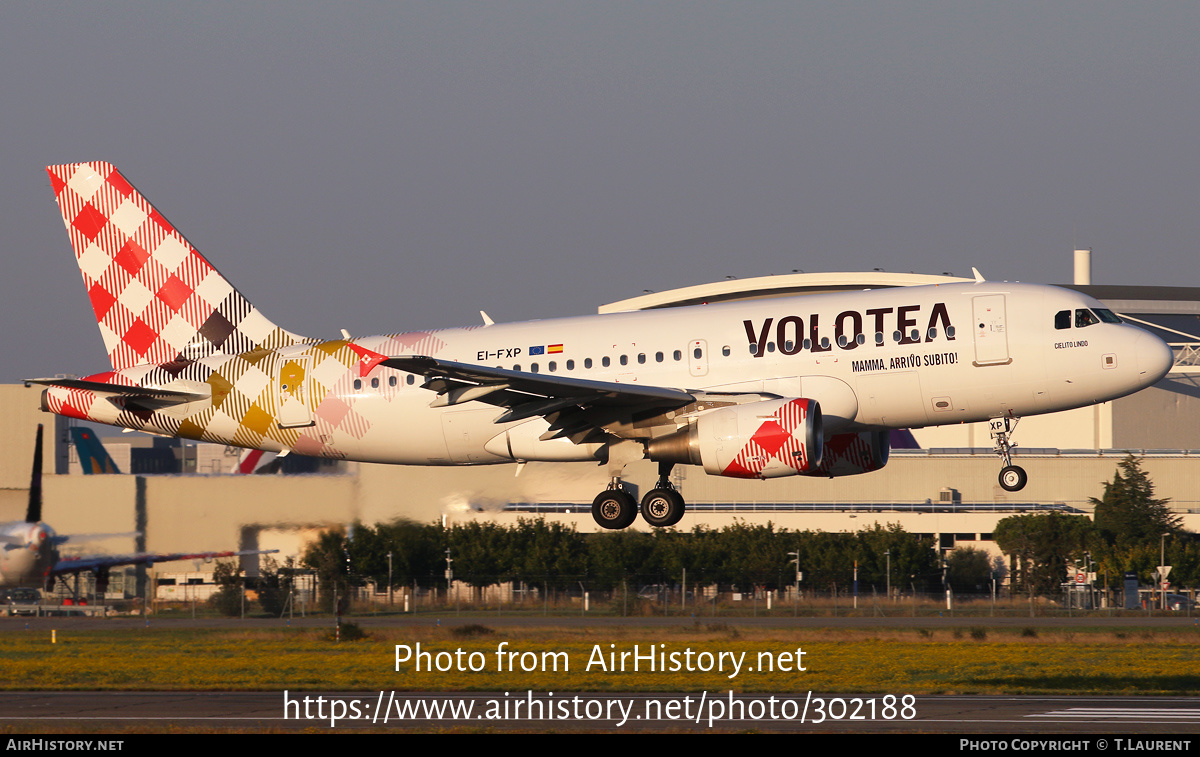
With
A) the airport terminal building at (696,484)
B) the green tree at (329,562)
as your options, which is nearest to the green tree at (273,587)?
the green tree at (329,562)

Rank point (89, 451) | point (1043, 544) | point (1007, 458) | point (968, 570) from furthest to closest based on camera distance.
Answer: point (1043, 544) < point (968, 570) < point (89, 451) < point (1007, 458)

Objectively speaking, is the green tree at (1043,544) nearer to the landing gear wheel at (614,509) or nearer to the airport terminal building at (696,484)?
the airport terminal building at (696,484)

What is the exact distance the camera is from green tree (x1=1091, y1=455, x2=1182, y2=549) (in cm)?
6894

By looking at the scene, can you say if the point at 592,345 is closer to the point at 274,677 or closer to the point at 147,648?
the point at 274,677

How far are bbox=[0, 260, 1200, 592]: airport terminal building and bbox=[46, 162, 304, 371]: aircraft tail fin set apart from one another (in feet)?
24.3

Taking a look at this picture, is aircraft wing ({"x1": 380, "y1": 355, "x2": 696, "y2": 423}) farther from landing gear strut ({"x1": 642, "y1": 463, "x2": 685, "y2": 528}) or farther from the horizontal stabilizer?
the horizontal stabilizer

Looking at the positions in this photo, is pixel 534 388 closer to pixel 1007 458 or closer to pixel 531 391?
pixel 531 391

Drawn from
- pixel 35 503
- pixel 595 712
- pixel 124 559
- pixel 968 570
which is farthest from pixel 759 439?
pixel 968 570

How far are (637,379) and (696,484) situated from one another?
159 ft

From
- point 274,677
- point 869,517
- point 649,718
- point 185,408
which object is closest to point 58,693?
point 274,677

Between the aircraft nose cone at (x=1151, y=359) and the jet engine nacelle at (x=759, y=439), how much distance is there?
6705mm

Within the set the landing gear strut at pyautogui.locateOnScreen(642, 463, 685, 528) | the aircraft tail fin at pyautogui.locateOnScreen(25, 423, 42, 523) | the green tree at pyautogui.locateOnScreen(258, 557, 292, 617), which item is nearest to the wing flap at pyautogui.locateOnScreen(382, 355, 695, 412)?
the landing gear strut at pyautogui.locateOnScreen(642, 463, 685, 528)

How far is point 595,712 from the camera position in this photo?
3061 centimetres

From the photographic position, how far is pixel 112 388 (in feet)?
106
